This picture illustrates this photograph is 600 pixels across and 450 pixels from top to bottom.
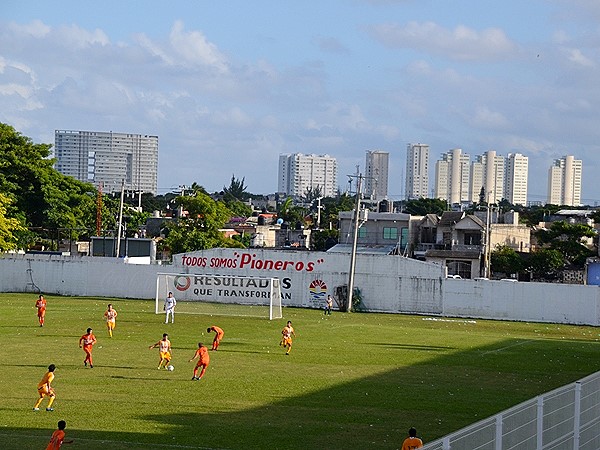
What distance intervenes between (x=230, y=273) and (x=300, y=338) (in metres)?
26.1

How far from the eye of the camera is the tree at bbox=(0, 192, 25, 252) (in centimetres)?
8600

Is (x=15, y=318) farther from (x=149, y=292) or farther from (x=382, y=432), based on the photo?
(x=382, y=432)

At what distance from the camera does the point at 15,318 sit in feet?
181

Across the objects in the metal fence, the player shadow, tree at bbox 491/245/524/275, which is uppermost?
tree at bbox 491/245/524/275

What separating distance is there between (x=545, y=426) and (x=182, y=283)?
178 ft

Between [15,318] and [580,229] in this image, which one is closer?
[15,318]

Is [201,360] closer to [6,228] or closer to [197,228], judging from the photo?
[6,228]

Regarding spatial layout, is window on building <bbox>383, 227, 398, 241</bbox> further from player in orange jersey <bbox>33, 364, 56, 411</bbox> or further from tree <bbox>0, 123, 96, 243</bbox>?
player in orange jersey <bbox>33, 364, 56, 411</bbox>

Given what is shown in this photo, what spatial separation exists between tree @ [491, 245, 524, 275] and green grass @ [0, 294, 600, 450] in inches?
1718

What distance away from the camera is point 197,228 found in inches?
3713

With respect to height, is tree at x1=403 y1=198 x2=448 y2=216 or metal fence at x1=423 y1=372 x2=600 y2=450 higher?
tree at x1=403 y1=198 x2=448 y2=216

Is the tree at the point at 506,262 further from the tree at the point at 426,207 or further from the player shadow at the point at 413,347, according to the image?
→ the tree at the point at 426,207

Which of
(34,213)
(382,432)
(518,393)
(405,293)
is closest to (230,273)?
(405,293)

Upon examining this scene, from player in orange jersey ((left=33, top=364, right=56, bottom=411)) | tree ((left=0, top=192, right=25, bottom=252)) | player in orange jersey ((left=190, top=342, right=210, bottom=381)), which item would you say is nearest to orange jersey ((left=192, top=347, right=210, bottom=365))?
player in orange jersey ((left=190, top=342, right=210, bottom=381))
